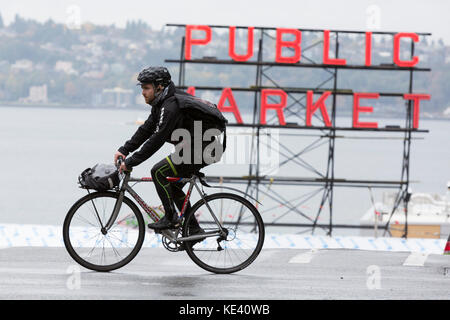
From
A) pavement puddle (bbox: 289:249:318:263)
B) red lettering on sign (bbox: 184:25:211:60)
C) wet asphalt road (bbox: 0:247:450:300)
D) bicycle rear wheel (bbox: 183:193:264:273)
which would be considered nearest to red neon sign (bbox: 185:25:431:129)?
red lettering on sign (bbox: 184:25:211:60)

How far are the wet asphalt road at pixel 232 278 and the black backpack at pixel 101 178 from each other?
84 cm

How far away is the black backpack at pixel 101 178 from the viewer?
8531mm

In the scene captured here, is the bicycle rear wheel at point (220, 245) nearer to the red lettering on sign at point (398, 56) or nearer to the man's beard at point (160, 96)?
the man's beard at point (160, 96)

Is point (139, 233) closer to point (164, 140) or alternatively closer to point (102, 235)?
point (102, 235)

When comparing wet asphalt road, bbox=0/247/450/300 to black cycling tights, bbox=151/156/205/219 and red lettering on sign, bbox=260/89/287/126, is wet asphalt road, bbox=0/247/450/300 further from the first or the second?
red lettering on sign, bbox=260/89/287/126

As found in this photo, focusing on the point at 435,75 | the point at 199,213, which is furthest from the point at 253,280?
the point at 435,75

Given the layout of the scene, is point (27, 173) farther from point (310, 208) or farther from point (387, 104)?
point (387, 104)

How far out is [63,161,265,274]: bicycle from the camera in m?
8.55

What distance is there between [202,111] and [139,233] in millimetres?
1292

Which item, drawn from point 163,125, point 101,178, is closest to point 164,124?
point 163,125

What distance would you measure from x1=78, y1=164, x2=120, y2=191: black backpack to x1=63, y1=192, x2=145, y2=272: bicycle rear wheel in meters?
0.11

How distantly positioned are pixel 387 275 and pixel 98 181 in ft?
10.1

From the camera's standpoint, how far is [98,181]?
8.52 metres

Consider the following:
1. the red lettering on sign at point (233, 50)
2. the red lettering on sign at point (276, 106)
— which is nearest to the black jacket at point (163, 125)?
the red lettering on sign at point (276, 106)
